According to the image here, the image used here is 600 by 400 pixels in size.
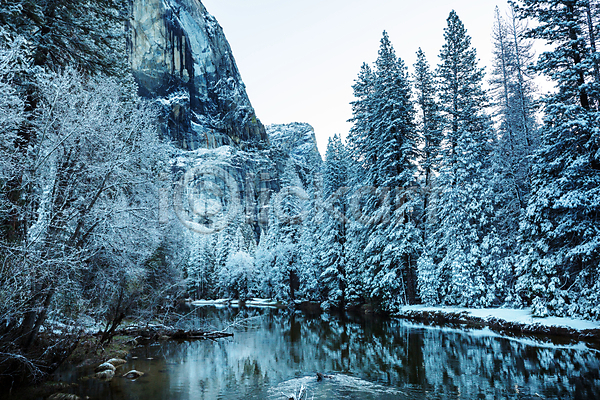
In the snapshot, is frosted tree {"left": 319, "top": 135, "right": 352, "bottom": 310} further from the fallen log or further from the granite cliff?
the granite cliff

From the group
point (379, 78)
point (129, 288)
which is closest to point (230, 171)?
point (379, 78)

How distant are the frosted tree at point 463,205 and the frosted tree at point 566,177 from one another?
470cm

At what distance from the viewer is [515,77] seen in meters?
29.6

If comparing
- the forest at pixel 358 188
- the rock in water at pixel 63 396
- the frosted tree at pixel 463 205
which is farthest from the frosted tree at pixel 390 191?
the rock in water at pixel 63 396

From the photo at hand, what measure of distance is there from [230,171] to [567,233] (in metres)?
139

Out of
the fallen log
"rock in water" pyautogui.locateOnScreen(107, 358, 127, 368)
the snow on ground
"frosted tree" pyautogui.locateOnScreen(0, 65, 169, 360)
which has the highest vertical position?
"frosted tree" pyautogui.locateOnScreen(0, 65, 169, 360)

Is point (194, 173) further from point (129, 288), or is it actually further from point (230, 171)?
point (129, 288)

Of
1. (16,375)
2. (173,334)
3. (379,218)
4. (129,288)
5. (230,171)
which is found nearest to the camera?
(16,375)

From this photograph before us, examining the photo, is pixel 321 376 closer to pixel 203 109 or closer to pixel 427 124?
pixel 427 124

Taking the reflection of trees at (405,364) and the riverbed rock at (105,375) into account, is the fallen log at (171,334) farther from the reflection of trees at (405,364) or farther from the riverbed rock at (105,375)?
the riverbed rock at (105,375)

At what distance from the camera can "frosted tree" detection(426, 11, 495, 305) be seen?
21.9 metres

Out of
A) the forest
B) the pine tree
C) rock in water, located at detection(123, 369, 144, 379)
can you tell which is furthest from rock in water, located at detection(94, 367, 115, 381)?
the pine tree

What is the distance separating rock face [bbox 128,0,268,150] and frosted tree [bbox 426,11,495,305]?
117232 millimetres

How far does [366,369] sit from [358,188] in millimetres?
20637
